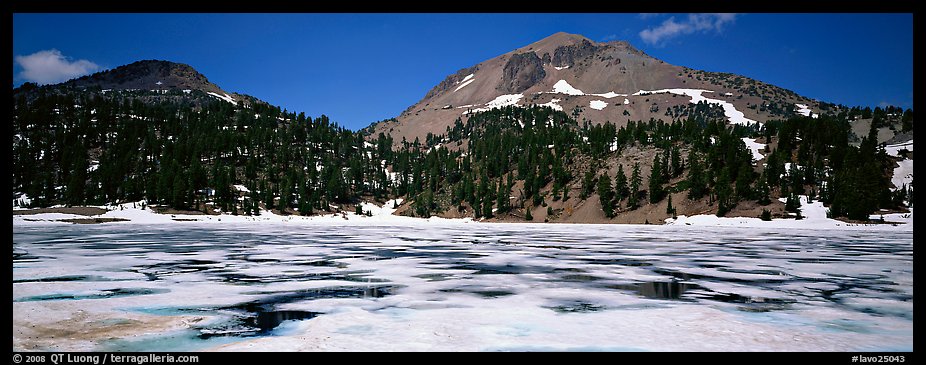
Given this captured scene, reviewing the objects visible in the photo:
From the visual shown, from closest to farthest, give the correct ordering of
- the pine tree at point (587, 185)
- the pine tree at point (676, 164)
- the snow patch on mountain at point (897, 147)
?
the pine tree at point (676, 164) → the pine tree at point (587, 185) → the snow patch on mountain at point (897, 147)

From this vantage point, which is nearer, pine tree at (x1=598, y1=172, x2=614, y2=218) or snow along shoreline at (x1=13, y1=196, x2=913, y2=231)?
snow along shoreline at (x1=13, y1=196, x2=913, y2=231)

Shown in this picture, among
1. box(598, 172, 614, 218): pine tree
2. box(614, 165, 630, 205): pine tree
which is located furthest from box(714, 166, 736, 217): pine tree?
box(598, 172, 614, 218): pine tree

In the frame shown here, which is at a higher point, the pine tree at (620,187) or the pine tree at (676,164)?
the pine tree at (676,164)

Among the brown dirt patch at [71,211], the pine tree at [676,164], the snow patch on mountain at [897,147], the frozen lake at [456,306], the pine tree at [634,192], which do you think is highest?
the snow patch on mountain at [897,147]

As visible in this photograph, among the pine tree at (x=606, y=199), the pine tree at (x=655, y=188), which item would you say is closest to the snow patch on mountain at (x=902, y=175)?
the pine tree at (x=655, y=188)

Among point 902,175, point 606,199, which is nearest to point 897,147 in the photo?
point 902,175

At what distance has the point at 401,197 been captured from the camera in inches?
6491

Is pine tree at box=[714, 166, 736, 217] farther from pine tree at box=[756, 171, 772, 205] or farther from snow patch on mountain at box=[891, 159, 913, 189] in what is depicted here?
snow patch on mountain at box=[891, 159, 913, 189]

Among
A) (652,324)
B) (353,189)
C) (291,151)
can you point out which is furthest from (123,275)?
(291,151)

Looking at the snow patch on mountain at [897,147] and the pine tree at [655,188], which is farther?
the snow patch on mountain at [897,147]

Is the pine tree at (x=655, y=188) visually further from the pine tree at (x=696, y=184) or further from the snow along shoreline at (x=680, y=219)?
the snow along shoreline at (x=680, y=219)

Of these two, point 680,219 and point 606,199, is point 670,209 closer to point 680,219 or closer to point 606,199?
point 680,219
